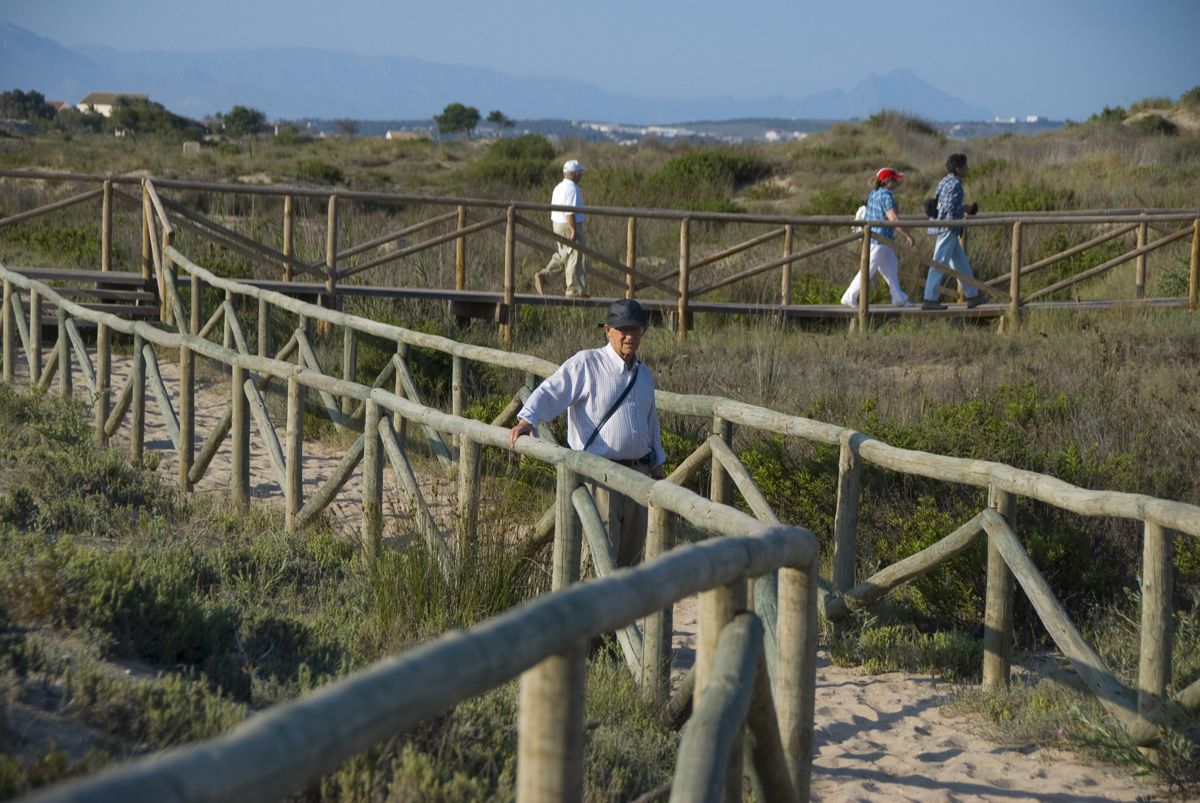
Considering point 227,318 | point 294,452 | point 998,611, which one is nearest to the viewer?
point 998,611

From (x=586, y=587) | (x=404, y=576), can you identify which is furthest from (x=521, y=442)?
(x=586, y=587)

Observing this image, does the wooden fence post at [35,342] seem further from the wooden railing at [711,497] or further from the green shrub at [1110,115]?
the green shrub at [1110,115]

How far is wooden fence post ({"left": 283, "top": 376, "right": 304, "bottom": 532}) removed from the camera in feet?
25.2

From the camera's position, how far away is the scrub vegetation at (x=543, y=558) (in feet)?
12.4

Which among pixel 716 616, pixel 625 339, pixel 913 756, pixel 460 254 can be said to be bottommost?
pixel 913 756

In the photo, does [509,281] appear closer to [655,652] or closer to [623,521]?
[623,521]

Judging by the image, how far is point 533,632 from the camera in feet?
7.70

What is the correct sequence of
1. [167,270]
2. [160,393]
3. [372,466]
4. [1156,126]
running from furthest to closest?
1. [1156,126]
2. [167,270]
3. [160,393]
4. [372,466]

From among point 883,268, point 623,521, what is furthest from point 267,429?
point 883,268

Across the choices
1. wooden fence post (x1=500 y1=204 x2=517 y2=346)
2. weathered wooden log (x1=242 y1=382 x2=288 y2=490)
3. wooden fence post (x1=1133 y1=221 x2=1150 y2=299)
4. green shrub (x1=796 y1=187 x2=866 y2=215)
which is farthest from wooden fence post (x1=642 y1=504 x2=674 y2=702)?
green shrub (x1=796 y1=187 x2=866 y2=215)

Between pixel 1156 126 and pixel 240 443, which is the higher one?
pixel 1156 126

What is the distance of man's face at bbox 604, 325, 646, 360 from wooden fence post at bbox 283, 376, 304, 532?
2.37 meters

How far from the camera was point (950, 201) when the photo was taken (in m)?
14.9

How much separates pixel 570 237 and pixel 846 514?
889 centimetres
